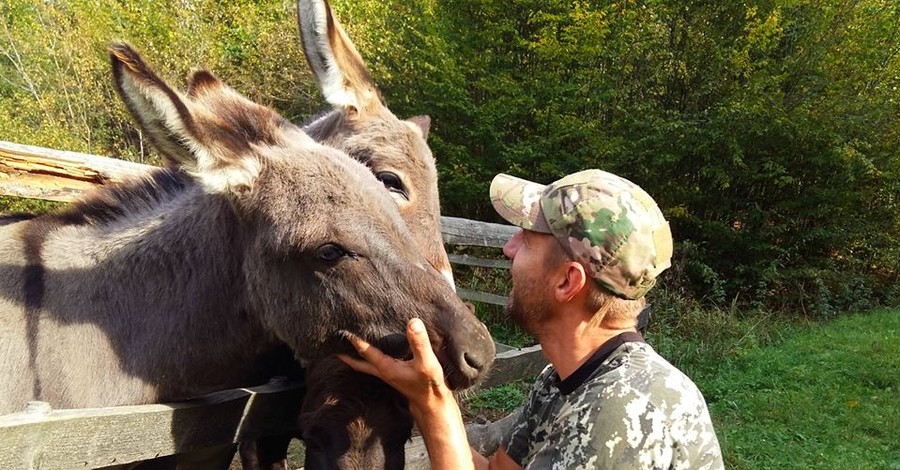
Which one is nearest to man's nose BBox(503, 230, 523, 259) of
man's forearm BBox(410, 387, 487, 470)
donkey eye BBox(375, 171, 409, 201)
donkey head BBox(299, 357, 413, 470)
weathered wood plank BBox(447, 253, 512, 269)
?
man's forearm BBox(410, 387, 487, 470)

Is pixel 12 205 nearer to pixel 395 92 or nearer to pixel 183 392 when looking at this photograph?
pixel 395 92

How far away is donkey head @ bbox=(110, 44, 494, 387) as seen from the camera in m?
2.06

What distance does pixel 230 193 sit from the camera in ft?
7.45

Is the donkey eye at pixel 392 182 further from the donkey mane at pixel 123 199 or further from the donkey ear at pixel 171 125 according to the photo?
the donkey ear at pixel 171 125

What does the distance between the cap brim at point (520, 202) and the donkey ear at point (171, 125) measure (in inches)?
33.6

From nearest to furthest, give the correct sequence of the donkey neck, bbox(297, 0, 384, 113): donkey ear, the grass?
the donkey neck < bbox(297, 0, 384, 113): donkey ear < the grass

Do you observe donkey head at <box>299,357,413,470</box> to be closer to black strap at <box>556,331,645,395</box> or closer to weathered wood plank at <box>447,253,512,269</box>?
black strap at <box>556,331,645,395</box>

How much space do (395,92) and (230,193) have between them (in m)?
10.5

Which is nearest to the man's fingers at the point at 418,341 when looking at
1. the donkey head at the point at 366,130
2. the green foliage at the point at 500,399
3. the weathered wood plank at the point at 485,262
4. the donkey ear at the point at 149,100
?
the donkey ear at the point at 149,100

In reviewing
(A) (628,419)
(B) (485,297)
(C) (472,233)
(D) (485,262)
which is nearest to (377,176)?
(A) (628,419)

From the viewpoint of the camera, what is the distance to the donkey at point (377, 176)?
2160mm

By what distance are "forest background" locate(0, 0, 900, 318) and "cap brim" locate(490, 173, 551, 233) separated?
A: 879 cm

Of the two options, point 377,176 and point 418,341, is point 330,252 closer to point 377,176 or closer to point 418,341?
point 418,341

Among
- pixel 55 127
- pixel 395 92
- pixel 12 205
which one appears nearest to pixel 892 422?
pixel 395 92
